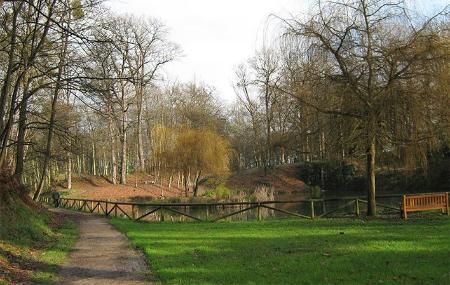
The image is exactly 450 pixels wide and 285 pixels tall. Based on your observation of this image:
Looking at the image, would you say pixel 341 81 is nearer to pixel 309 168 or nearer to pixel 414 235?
pixel 414 235

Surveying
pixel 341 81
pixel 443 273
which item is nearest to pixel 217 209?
pixel 341 81

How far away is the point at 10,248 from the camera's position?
11.7 meters

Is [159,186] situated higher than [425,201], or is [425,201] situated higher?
[159,186]

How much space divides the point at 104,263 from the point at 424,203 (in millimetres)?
13040

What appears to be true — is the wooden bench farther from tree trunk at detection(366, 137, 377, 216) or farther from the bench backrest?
tree trunk at detection(366, 137, 377, 216)

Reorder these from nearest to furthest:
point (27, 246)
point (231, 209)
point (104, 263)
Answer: point (104, 263) < point (27, 246) < point (231, 209)

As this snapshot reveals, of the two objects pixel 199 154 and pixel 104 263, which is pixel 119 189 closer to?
pixel 199 154

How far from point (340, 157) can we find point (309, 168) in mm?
39174

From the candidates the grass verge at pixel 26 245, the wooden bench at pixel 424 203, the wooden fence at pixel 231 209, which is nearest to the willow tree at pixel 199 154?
the wooden fence at pixel 231 209

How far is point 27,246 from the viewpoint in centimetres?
1283

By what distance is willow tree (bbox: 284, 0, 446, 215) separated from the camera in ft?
54.0

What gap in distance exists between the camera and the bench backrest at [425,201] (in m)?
18.4

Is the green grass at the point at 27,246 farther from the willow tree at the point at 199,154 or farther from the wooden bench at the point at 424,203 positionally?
the willow tree at the point at 199,154

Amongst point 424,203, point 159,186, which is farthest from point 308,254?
point 159,186
